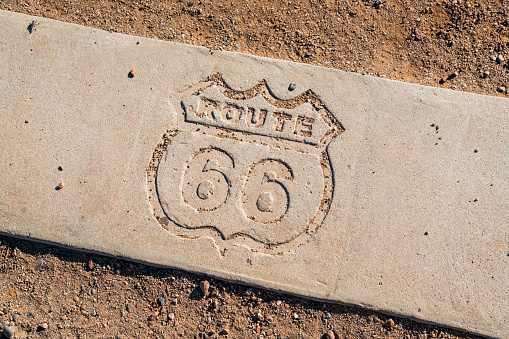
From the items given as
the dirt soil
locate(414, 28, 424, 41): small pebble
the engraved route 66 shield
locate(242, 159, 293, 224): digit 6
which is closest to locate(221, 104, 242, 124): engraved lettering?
the engraved route 66 shield

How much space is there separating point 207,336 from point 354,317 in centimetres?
120

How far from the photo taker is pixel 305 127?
281 centimetres

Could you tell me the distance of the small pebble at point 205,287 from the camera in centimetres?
259

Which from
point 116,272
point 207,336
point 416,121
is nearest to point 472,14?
point 416,121

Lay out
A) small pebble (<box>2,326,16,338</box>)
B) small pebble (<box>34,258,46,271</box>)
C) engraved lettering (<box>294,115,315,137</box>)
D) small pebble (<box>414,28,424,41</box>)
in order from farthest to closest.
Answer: small pebble (<box>414,28,424,41</box>) < engraved lettering (<box>294,115,315,137</box>) < small pebble (<box>34,258,46,271</box>) < small pebble (<box>2,326,16,338</box>)

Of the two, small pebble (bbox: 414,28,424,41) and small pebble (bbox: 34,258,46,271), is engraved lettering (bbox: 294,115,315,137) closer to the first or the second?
small pebble (bbox: 414,28,424,41)

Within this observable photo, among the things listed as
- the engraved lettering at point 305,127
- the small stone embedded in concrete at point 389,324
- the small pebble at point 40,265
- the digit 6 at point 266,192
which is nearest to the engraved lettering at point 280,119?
the engraved lettering at point 305,127

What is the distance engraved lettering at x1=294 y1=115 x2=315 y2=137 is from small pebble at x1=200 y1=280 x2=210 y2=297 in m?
1.49

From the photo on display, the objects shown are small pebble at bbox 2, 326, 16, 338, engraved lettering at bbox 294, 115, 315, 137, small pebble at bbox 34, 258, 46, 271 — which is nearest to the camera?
small pebble at bbox 2, 326, 16, 338

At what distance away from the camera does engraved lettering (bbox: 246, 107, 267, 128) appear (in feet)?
9.26

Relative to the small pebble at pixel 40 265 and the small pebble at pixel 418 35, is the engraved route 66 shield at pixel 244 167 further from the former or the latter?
the small pebble at pixel 418 35

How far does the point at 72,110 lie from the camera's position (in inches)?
112

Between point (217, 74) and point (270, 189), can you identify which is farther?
point (217, 74)

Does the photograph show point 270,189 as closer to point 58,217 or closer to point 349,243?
point 349,243
